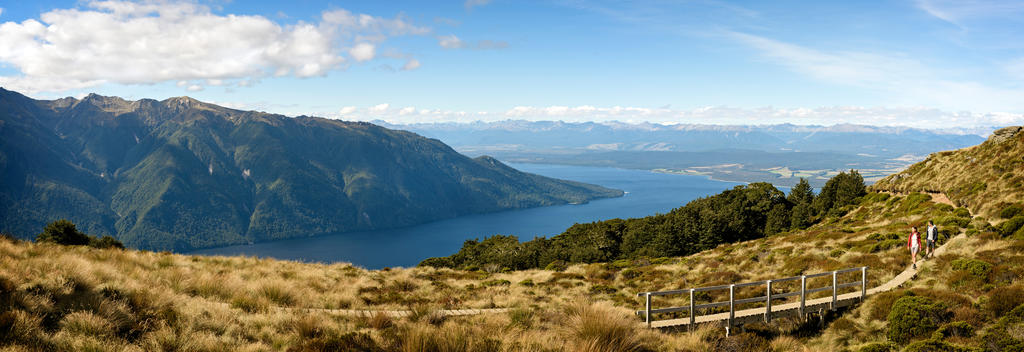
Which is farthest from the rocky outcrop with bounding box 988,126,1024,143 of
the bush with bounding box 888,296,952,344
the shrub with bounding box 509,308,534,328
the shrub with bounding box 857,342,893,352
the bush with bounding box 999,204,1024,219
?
the shrub with bounding box 509,308,534,328

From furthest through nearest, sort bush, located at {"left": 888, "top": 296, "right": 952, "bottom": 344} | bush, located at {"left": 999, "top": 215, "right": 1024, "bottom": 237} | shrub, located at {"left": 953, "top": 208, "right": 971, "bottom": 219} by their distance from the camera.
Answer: shrub, located at {"left": 953, "top": 208, "right": 971, "bottom": 219}
bush, located at {"left": 999, "top": 215, "right": 1024, "bottom": 237}
bush, located at {"left": 888, "top": 296, "right": 952, "bottom": 344}

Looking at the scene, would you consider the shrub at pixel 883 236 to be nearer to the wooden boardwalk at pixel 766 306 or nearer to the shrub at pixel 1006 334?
the wooden boardwalk at pixel 766 306

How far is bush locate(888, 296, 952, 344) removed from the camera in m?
13.2

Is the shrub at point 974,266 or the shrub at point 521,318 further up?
the shrub at point 521,318

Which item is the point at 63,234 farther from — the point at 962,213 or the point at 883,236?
the point at 962,213

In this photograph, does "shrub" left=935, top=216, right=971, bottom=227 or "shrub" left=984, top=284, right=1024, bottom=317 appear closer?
"shrub" left=984, top=284, right=1024, bottom=317

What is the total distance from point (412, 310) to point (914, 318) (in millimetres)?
14225

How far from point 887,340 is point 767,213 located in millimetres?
56011

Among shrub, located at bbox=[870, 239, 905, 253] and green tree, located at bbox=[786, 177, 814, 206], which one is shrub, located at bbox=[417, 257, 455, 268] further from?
green tree, located at bbox=[786, 177, 814, 206]

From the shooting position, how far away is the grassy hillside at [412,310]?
26.9 feet

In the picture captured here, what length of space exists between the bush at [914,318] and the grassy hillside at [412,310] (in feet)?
0.12

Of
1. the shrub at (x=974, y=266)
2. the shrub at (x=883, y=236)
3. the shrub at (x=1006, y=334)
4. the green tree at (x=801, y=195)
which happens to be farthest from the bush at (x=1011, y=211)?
the green tree at (x=801, y=195)

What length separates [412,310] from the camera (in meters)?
12.1

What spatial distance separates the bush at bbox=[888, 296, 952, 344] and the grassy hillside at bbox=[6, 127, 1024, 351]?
4 centimetres
